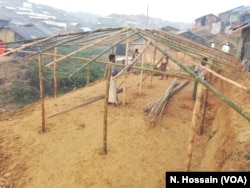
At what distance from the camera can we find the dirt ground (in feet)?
20.6

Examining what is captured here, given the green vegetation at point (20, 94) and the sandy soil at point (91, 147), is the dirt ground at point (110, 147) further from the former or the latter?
the green vegetation at point (20, 94)

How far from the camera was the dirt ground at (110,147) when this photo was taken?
20.6 ft

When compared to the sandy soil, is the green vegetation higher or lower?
lower

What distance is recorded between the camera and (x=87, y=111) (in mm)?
10227

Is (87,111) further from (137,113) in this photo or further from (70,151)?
(70,151)

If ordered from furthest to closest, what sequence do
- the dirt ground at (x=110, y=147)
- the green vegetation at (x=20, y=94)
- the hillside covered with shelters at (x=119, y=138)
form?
the green vegetation at (x=20, y=94) → the dirt ground at (x=110, y=147) → the hillside covered with shelters at (x=119, y=138)

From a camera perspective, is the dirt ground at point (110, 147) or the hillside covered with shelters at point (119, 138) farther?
the dirt ground at point (110, 147)

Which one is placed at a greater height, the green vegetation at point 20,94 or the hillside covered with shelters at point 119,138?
the hillside covered with shelters at point 119,138

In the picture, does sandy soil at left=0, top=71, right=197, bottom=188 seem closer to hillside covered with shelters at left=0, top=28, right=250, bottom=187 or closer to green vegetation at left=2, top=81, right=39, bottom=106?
hillside covered with shelters at left=0, top=28, right=250, bottom=187

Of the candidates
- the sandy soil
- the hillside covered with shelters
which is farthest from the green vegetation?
the hillside covered with shelters

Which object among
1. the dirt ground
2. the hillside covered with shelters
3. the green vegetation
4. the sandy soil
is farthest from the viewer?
the green vegetation

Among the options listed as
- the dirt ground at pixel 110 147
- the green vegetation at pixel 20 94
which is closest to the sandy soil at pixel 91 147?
the dirt ground at pixel 110 147

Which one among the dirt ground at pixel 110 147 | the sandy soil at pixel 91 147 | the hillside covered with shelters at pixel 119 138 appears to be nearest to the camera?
the hillside covered with shelters at pixel 119 138

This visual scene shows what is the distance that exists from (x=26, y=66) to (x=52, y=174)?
1908 centimetres
